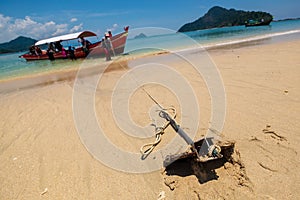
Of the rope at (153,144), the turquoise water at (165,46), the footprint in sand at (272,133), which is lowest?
the turquoise water at (165,46)

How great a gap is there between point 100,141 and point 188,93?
279cm

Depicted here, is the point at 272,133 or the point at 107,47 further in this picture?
the point at 107,47

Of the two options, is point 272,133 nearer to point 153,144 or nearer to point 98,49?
point 153,144

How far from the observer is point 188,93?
5.56 metres

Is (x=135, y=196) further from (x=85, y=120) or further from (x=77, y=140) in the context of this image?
(x=85, y=120)

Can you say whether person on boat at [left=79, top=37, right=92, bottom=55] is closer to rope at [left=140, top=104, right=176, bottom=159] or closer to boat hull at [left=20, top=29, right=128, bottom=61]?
boat hull at [left=20, top=29, right=128, bottom=61]

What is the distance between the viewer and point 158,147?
11.2 feet

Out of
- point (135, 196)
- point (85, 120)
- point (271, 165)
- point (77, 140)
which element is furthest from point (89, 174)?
point (271, 165)

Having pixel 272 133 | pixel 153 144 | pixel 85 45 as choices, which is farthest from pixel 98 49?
pixel 272 133

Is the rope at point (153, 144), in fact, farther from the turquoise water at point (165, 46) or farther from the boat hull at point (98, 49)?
the boat hull at point (98, 49)

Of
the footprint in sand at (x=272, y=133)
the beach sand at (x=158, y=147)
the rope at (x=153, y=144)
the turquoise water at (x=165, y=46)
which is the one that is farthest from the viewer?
the turquoise water at (x=165, y=46)

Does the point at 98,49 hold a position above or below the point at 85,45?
below

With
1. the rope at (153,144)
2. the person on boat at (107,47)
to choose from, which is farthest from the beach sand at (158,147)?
the person on boat at (107,47)

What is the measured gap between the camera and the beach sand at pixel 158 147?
246 cm
